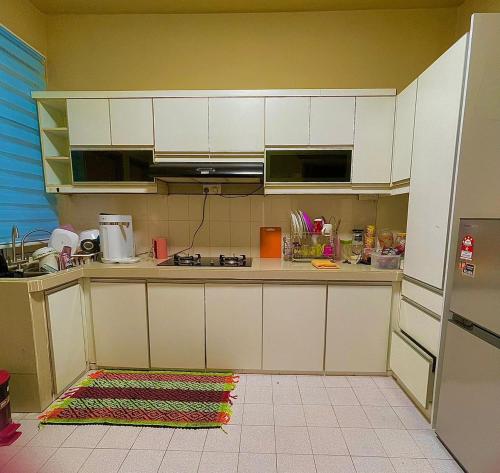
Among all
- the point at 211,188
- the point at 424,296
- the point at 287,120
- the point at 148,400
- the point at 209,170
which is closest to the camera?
the point at 424,296

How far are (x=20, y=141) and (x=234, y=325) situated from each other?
2091mm

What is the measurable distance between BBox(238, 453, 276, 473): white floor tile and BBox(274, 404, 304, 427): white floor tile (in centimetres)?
22

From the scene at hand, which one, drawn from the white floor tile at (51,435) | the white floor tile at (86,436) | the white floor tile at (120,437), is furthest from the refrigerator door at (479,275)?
the white floor tile at (51,435)

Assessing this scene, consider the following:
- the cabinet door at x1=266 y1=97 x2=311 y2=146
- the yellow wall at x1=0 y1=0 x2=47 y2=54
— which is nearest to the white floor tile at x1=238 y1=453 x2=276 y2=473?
the cabinet door at x1=266 y1=97 x2=311 y2=146

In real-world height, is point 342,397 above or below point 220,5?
below

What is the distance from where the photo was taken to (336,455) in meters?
1.30

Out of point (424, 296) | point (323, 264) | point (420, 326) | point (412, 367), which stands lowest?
point (412, 367)

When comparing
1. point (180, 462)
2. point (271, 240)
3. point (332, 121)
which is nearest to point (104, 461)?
point (180, 462)

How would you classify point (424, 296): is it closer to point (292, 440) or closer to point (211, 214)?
point (292, 440)

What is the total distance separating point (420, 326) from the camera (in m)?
1.54

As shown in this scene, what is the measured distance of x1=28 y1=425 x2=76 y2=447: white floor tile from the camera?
1360 mm

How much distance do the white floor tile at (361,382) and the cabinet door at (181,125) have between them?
2.03m

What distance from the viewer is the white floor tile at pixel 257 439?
1.33 meters

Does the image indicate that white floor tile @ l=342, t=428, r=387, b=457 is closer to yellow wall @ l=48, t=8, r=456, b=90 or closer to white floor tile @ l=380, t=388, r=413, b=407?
white floor tile @ l=380, t=388, r=413, b=407
